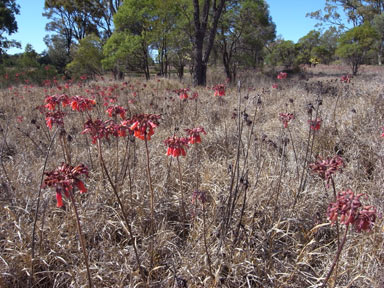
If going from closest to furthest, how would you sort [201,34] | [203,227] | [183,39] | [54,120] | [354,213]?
[354,213], [54,120], [203,227], [201,34], [183,39]

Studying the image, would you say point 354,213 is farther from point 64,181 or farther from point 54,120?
point 54,120

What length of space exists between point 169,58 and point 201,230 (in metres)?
15.9

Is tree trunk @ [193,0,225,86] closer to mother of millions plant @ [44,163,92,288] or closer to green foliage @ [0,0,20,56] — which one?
mother of millions plant @ [44,163,92,288]

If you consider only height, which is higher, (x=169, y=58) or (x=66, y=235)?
(x=169, y=58)

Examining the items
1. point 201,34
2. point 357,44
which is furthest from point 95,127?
point 357,44

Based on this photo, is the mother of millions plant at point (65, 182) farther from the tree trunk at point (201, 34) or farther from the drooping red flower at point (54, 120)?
the tree trunk at point (201, 34)

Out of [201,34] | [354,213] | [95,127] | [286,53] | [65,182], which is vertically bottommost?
[354,213]

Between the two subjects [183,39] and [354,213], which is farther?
[183,39]

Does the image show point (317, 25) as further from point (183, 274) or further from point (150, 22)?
point (183, 274)

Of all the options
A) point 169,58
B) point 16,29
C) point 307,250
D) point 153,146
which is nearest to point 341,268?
point 307,250

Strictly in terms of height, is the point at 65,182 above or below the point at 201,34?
below

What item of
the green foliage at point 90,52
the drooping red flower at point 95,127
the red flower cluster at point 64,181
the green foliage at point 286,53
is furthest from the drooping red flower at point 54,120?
the green foliage at point 286,53

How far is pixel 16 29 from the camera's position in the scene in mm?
25266

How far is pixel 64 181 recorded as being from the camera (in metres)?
1.20
